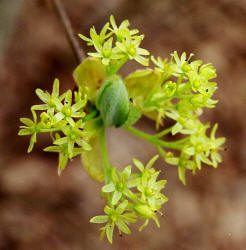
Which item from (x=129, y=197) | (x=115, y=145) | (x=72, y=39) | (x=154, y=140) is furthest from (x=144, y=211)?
(x=115, y=145)

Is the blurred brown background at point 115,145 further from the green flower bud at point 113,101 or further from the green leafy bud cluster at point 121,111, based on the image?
the green flower bud at point 113,101

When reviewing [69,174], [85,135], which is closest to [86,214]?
[69,174]

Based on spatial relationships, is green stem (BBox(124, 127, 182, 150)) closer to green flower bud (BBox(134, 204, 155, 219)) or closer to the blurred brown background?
green flower bud (BBox(134, 204, 155, 219))

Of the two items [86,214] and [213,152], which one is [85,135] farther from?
[86,214]

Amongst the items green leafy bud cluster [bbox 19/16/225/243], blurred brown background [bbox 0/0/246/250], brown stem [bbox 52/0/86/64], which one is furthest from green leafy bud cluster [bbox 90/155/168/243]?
blurred brown background [bbox 0/0/246/250]

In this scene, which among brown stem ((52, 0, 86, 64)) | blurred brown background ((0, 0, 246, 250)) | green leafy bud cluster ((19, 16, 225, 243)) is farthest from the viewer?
blurred brown background ((0, 0, 246, 250))

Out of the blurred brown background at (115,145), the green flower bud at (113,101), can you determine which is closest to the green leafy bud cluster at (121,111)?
the green flower bud at (113,101)
